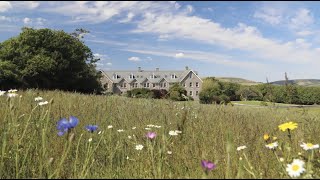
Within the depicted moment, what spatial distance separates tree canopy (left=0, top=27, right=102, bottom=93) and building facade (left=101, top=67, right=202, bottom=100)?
4892cm

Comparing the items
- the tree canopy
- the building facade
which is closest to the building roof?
the building facade

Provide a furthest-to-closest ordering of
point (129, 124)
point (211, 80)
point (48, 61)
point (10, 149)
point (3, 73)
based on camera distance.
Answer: point (211, 80), point (48, 61), point (3, 73), point (129, 124), point (10, 149)

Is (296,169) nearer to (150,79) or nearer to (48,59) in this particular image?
(48,59)

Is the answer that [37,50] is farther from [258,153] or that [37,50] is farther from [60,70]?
[258,153]

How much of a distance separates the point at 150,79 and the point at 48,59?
57.9m

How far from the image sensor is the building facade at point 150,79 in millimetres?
90062

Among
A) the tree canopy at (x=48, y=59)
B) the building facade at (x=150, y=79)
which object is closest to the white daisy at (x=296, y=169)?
the tree canopy at (x=48, y=59)

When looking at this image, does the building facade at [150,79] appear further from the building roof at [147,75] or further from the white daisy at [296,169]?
the white daisy at [296,169]

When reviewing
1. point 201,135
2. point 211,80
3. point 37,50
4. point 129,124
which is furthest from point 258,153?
point 211,80

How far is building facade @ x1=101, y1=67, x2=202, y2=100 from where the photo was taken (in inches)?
3546

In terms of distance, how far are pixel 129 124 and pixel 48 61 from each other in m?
34.4

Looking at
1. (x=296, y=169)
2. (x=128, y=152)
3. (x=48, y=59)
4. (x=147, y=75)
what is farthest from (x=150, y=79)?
(x=296, y=169)

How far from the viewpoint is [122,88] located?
9400 cm

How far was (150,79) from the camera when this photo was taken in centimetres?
9475
